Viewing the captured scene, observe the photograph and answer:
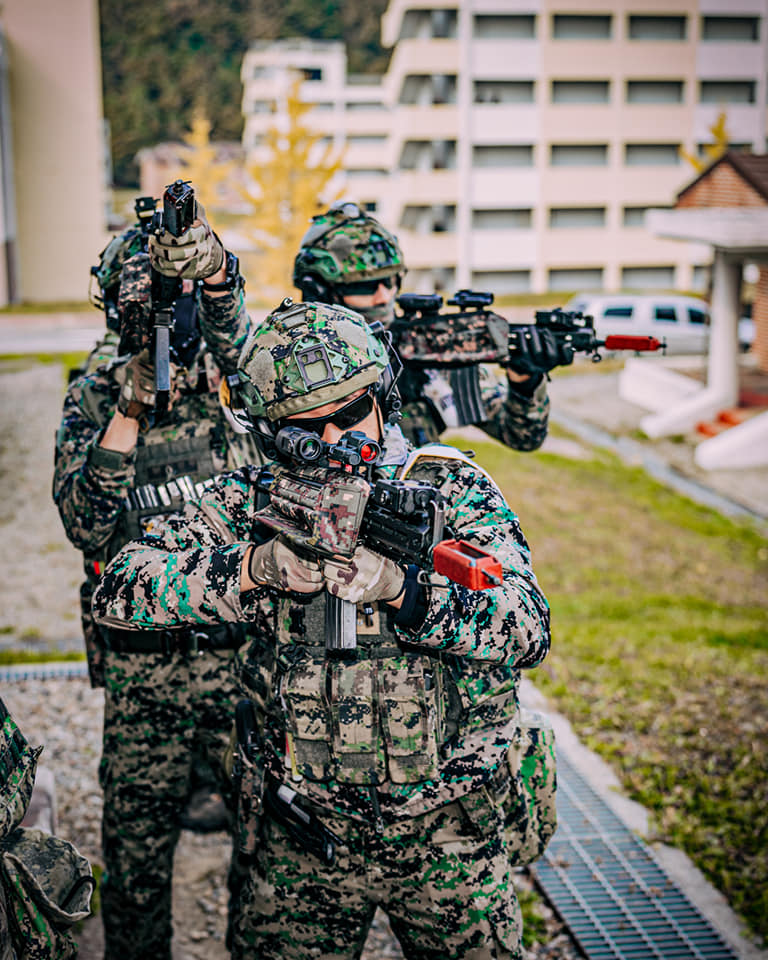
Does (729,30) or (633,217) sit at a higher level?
(729,30)

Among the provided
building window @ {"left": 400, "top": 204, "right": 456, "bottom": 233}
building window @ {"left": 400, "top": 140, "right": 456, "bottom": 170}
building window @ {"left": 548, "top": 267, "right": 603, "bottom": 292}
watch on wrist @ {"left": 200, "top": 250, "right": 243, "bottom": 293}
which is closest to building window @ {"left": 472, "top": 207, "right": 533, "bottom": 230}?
building window @ {"left": 400, "top": 204, "right": 456, "bottom": 233}

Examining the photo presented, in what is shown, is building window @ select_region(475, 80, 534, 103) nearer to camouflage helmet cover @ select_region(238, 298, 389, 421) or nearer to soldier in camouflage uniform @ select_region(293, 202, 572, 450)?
soldier in camouflage uniform @ select_region(293, 202, 572, 450)

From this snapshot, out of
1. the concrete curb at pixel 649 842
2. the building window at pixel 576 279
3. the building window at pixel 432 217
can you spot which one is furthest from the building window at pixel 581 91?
the concrete curb at pixel 649 842

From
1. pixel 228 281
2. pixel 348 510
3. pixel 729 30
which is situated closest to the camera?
pixel 348 510

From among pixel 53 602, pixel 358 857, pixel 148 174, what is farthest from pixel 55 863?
pixel 148 174

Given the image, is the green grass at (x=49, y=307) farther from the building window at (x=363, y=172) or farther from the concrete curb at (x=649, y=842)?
the concrete curb at (x=649, y=842)

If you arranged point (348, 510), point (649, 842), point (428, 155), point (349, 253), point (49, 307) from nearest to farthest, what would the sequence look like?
point (348, 510) → point (349, 253) → point (649, 842) → point (49, 307) → point (428, 155)

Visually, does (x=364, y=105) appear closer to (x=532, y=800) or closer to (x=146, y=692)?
(x=146, y=692)

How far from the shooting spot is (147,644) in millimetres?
3371

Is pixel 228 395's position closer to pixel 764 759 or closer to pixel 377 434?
pixel 377 434

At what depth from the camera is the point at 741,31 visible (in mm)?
41000

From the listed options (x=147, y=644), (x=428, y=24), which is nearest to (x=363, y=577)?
(x=147, y=644)

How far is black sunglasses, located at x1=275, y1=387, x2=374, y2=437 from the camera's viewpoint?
234 cm

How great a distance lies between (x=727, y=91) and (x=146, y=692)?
4327 centimetres
